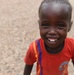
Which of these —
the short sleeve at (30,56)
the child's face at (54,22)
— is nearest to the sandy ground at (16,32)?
the short sleeve at (30,56)

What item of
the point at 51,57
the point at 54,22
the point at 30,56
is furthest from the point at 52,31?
the point at 30,56

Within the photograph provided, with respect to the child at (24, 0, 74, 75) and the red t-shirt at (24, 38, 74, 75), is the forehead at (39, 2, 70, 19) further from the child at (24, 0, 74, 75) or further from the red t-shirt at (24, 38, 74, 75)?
the red t-shirt at (24, 38, 74, 75)

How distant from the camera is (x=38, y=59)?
207cm

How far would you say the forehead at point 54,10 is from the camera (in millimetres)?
1813

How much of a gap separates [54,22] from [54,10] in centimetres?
9

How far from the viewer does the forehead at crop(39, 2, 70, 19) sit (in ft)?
5.95

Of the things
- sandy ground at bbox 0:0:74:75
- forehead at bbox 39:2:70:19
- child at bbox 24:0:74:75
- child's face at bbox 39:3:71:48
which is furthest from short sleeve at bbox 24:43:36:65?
sandy ground at bbox 0:0:74:75

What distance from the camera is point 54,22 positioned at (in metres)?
1.80

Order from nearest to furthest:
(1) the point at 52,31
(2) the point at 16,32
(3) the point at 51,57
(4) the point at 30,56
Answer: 1. (1) the point at 52,31
2. (3) the point at 51,57
3. (4) the point at 30,56
4. (2) the point at 16,32

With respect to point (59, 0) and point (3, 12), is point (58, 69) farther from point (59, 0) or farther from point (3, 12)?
point (3, 12)

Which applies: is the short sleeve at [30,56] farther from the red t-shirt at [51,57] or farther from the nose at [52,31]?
the nose at [52,31]

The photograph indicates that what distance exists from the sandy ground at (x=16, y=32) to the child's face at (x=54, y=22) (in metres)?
1.50

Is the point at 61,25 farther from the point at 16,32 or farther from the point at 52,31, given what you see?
the point at 16,32

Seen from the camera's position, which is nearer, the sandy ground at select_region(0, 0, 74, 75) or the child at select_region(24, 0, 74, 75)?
the child at select_region(24, 0, 74, 75)
